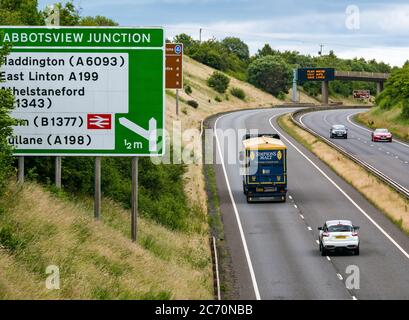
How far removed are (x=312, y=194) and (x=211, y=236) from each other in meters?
13.8

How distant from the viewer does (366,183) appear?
5678 centimetres

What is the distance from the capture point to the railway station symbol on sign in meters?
74.6

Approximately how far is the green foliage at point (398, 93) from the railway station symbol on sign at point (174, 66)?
37789 mm

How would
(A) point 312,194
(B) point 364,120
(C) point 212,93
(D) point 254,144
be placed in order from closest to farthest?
(D) point 254,144 < (A) point 312,194 < (B) point 364,120 < (C) point 212,93

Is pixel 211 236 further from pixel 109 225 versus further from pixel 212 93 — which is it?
pixel 212 93

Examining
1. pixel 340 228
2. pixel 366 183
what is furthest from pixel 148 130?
pixel 366 183

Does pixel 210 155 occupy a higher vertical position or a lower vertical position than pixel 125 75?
lower

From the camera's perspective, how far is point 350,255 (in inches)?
1503

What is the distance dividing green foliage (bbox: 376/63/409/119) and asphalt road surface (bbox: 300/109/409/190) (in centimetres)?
507

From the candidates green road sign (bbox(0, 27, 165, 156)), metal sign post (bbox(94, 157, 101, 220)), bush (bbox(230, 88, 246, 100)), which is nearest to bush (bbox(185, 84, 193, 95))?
bush (bbox(230, 88, 246, 100))

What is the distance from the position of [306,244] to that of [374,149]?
41.4 meters

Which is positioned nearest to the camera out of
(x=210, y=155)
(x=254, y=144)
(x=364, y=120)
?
(x=254, y=144)

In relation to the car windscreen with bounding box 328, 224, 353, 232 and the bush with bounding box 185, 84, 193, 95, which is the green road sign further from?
the bush with bounding box 185, 84, 193, 95

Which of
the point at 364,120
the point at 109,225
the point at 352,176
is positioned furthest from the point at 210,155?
the point at 364,120
